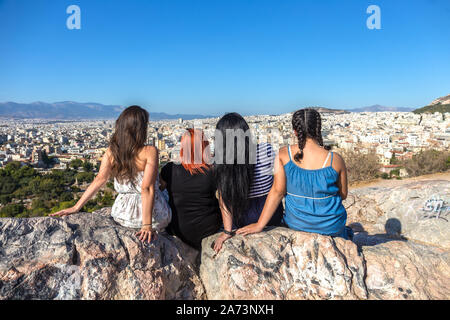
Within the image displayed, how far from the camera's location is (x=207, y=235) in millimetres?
2443

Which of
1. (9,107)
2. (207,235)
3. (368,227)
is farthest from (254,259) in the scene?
(9,107)

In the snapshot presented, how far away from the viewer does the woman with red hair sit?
92.0 inches

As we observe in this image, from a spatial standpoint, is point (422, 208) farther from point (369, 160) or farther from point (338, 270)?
point (369, 160)

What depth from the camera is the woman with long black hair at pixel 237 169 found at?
2.24 meters

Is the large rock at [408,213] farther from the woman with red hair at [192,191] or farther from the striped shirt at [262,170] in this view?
the woman with red hair at [192,191]

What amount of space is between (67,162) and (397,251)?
46193 millimetres

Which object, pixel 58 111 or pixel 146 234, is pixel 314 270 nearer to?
pixel 146 234

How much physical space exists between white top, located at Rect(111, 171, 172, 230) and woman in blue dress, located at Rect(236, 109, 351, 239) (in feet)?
1.99

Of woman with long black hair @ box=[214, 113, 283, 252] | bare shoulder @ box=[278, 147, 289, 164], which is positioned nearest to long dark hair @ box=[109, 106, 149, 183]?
woman with long black hair @ box=[214, 113, 283, 252]

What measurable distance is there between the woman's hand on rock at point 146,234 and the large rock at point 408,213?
2.35 meters

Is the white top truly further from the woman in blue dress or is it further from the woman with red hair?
the woman in blue dress

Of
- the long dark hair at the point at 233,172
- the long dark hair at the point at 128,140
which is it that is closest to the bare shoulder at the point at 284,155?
the long dark hair at the point at 233,172

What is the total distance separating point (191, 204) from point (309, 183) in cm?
92

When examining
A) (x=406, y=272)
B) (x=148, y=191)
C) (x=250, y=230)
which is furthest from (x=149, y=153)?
(x=406, y=272)
